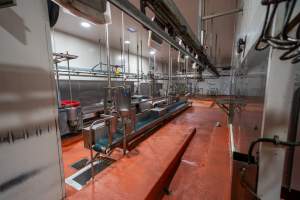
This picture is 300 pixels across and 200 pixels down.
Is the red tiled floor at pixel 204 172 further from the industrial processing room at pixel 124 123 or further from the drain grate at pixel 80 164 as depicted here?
the drain grate at pixel 80 164

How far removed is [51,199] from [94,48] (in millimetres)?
5519

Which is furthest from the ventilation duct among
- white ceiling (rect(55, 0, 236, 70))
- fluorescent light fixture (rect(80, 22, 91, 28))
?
fluorescent light fixture (rect(80, 22, 91, 28))

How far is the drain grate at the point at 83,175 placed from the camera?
145 centimetres

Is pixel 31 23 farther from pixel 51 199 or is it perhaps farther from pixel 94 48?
pixel 94 48

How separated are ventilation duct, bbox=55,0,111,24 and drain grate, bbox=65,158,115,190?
1.58 m

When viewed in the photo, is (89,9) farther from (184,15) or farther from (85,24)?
(85,24)

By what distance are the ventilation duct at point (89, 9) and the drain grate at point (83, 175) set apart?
5.18 feet

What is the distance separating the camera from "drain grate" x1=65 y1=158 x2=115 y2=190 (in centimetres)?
145

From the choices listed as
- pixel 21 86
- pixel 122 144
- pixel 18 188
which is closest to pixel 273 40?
pixel 21 86

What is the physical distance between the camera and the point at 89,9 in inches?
29.2

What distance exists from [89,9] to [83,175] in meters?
1.69

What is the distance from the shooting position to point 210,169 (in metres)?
1.63

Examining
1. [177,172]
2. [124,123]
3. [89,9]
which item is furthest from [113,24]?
[177,172]

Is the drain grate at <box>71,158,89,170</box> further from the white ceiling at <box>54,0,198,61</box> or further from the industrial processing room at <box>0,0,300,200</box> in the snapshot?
the white ceiling at <box>54,0,198,61</box>
